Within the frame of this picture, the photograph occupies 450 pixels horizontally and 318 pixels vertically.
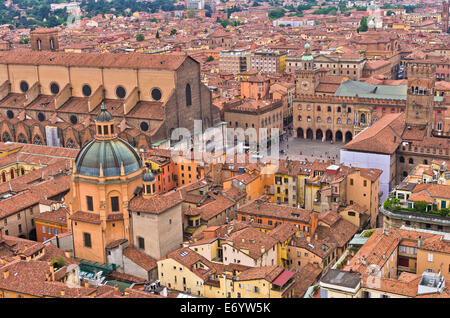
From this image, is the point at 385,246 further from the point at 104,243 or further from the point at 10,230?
the point at 10,230

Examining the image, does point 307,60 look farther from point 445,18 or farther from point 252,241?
point 445,18

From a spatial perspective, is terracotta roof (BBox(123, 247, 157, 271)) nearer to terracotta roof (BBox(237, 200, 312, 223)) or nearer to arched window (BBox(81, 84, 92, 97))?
terracotta roof (BBox(237, 200, 312, 223))

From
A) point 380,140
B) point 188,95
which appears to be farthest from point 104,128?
point 380,140

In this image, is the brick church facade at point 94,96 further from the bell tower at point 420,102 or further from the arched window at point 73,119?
the bell tower at point 420,102

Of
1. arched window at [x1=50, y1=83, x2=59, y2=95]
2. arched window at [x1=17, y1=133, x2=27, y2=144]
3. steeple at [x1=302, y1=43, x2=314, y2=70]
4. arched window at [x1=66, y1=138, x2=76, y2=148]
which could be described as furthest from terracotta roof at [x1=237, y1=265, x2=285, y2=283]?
steeple at [x1=302, y1=43, x2=314, y2=70]

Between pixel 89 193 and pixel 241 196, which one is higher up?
pixel 89 193

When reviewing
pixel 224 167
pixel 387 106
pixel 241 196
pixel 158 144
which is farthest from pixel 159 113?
pixel 387 106

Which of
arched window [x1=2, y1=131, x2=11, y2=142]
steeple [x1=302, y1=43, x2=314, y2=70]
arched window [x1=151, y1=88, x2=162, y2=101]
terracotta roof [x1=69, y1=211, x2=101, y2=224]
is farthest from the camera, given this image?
steeple [x1=302, y1=43, x2=314, y2=70]

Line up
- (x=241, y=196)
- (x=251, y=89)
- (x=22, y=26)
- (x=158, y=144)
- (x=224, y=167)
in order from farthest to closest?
(x=22, y=26)
(x=251, y=89)
(x=158, y=144)
(x=224, y=167)
(x=241, y=196)
